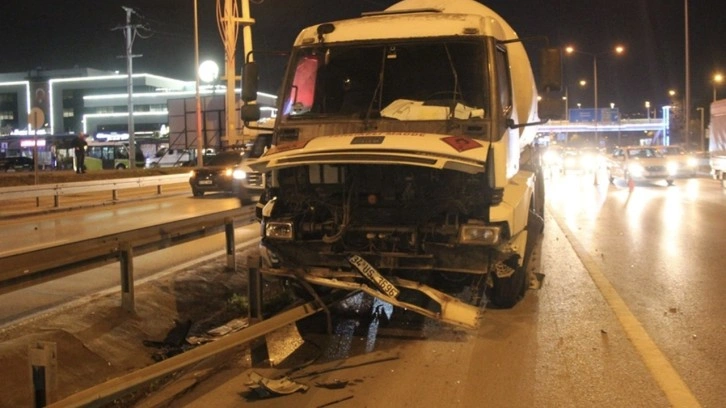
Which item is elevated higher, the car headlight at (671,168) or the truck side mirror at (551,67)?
the truck side mirror at (551,67)

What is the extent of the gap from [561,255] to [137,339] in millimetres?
7418

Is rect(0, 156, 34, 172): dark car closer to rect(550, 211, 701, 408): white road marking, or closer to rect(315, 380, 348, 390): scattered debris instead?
rect(550, 211, 701, 408): white road marking

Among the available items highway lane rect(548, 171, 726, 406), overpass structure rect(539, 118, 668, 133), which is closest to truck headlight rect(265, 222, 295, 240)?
highway lane rect(548, 171, 726, 406)

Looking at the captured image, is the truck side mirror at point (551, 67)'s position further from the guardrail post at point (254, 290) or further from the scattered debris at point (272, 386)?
the scattered debris at point (272, 386)

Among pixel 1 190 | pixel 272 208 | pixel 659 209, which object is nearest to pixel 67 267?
pixel 272 208

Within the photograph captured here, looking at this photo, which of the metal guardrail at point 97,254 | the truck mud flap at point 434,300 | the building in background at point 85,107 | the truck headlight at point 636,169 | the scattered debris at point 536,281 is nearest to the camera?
the metal guardrail at point 97,254

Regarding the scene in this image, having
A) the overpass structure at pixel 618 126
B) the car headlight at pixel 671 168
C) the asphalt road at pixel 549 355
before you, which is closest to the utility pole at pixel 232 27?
the asphalt road at pixel 549 355

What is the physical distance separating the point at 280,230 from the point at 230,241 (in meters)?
3.07

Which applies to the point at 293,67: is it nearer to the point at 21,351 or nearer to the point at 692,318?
the point at 21,351

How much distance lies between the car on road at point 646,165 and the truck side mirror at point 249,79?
2371cm

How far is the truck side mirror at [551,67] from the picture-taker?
767 cm

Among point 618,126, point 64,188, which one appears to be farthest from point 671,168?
point 618,126

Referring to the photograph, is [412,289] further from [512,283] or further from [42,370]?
[42,370]

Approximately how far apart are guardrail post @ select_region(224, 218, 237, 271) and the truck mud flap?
122 inches
